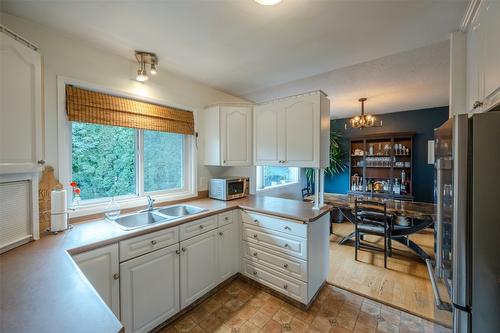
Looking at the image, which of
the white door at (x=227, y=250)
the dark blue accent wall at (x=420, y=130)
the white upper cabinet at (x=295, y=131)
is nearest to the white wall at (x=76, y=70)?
the white upper cabinet at (x=295, y=131)

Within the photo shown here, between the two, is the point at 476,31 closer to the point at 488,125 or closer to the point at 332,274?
the point at 488,125

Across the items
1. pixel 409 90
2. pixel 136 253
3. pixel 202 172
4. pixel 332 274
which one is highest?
pixel 409 90

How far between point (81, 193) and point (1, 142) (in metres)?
0.81

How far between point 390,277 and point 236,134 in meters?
2.51

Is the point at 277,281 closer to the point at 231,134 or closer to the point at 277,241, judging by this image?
the point at 277,241

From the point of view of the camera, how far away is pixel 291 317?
72.9 inches

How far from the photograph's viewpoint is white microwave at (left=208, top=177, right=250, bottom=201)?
2.62m

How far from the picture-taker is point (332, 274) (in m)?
2.52

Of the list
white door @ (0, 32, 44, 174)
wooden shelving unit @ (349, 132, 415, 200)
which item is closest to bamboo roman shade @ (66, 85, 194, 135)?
white door @ (0, 32, 44, 174)

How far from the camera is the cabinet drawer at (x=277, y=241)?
192 centimetres

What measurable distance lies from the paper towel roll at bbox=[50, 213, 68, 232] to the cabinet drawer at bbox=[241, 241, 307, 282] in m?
1.61

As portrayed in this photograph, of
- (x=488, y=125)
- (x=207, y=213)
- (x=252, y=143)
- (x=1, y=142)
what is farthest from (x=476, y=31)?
(x=1, y=142)

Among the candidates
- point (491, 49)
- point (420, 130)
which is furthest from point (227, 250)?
point (420, 130)

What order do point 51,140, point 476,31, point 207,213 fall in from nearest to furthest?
point 476,31 < point 51,140 < point 207,213
